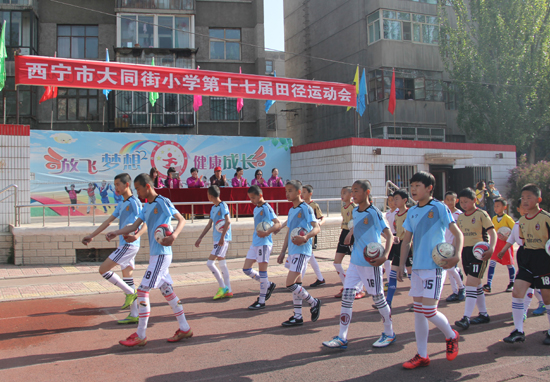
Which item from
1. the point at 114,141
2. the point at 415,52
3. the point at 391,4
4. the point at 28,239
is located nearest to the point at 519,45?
the point at 415,52

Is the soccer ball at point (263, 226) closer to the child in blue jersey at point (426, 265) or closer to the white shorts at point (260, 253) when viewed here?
the white shorts at point (260, 253)

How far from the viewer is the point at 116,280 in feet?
22.7

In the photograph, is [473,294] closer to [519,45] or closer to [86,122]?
[86,122]

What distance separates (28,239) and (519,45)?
2823 cm

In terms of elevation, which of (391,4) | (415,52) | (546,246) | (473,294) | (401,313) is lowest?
(401,313)

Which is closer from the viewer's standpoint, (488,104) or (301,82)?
(301,82)

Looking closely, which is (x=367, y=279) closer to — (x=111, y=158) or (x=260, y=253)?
(x=260, y=253)

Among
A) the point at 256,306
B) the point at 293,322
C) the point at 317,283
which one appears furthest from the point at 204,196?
the point at 293,322

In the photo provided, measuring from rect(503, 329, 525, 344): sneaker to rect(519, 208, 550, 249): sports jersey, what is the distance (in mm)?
1079

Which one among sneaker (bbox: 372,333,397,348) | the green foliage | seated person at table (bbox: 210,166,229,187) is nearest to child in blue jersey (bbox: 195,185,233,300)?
sneaker (bbox: 372,333,397,348)

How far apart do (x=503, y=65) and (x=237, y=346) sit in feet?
92.3

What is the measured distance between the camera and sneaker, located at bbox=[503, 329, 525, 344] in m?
5.46

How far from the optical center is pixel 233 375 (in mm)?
4535

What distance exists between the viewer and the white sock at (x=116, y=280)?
6736mm
